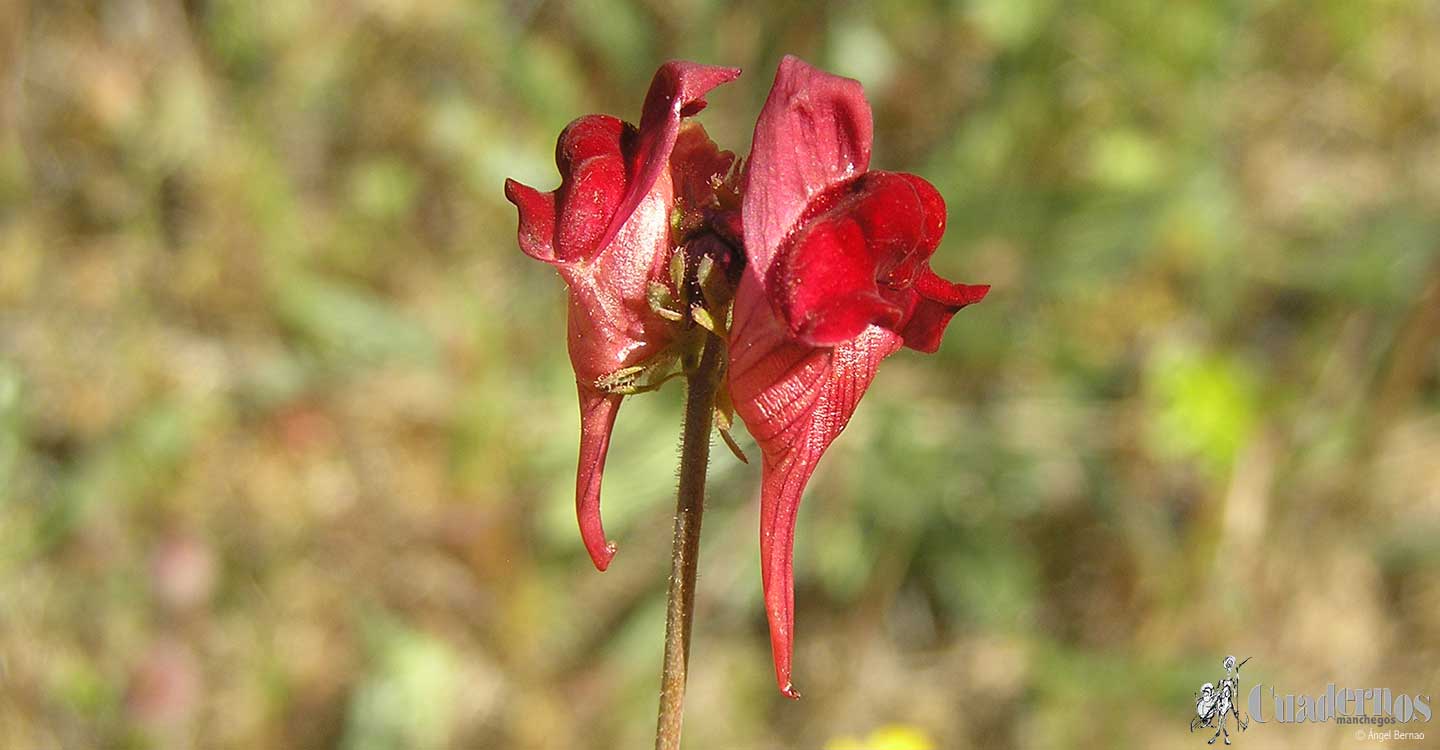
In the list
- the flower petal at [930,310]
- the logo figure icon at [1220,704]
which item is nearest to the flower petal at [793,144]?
the flower petal at [930,310]

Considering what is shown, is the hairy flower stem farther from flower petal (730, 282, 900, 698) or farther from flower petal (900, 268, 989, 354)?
flower petal (900, 268, 989, 354)

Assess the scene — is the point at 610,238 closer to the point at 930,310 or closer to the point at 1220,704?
the point at 930,310

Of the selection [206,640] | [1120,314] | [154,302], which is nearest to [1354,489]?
[1120,314]

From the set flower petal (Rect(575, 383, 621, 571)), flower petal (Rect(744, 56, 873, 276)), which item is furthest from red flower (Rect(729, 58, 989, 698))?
flower petal (Rect(575, 383, 621, 571))

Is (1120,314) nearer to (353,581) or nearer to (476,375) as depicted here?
(476,375)

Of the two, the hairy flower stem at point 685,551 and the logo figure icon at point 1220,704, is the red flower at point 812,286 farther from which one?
the logo figure icon at point 1220,704

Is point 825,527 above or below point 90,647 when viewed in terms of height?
above

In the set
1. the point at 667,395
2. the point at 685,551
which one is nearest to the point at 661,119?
the point at 685,551
